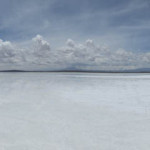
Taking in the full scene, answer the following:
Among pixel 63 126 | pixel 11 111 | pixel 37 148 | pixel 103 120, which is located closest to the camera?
pixel 37 148

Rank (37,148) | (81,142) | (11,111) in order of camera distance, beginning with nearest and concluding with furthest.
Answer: (37,148), (81,142), (11,111)

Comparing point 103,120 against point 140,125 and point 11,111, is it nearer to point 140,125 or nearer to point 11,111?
point 140,125

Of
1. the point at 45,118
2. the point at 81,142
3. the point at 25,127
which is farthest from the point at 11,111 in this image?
the point at 81,142

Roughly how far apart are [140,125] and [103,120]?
741 millimetres

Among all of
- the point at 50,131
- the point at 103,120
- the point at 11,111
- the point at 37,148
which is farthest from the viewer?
the point at 11,111

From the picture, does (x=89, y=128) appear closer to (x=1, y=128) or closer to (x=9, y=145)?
(x=9, y=145)

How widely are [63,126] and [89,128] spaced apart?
49 centimetres

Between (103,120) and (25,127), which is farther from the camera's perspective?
(103,120)

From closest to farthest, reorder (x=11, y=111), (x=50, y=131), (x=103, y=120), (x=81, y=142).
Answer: (x=81, y=142)
(x=50, y=131)
(x=103, y=120)
(x=11, y=111)

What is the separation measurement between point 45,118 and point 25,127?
70cm

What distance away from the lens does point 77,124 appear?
11.0 feet

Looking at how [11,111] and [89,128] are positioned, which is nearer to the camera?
[89,128]

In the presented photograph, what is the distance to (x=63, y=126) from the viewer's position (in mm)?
3229

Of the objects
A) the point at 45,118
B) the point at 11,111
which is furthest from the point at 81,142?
the point at 11,111
